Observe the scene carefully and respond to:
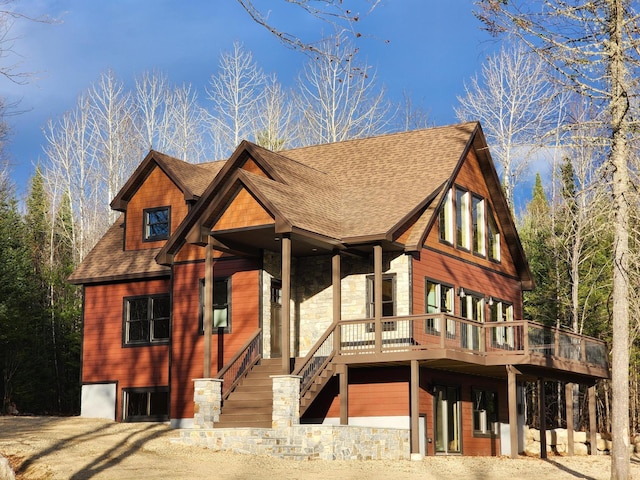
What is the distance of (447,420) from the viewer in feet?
87.3

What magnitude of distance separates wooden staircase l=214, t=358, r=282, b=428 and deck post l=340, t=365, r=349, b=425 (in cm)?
168

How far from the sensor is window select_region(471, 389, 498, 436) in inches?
1118

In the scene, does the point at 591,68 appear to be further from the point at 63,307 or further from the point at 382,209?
the point at 63,307

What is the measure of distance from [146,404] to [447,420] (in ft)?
30.7

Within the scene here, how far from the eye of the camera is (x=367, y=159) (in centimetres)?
2992

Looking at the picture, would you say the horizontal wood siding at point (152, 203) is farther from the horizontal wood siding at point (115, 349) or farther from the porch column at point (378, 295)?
the porch column at point (378, 295)

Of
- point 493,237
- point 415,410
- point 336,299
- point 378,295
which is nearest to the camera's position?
point 415,410

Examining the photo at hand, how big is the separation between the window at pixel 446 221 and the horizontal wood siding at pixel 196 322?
5416mm

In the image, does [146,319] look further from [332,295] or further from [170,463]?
[170,463]

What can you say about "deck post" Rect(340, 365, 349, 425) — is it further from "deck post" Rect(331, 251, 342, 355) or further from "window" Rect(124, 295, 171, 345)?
"window" Rect(124, 295, 171, 345)

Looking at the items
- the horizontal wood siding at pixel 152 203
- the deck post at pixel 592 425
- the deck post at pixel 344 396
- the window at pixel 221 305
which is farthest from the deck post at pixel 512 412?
the horizontal wood siding at pixel 152 203

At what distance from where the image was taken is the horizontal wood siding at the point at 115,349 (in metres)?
29.0

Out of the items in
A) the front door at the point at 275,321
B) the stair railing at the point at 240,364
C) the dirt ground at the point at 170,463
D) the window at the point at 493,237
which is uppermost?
the window at the point at 493,237

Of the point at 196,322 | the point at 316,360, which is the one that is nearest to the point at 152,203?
A: the point at 196,322
